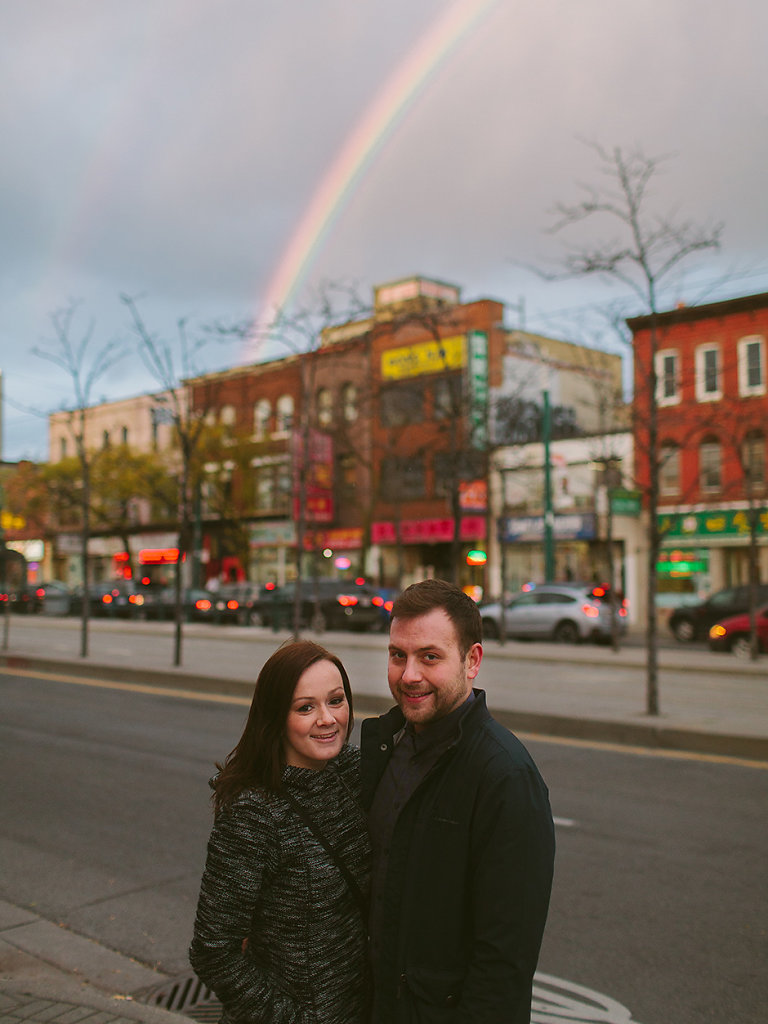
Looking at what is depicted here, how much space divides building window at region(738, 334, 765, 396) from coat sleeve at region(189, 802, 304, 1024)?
115 feet

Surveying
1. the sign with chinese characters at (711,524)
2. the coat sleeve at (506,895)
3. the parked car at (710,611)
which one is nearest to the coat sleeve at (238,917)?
the coat sleeve at (506,895)

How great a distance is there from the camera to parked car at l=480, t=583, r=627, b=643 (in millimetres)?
27562

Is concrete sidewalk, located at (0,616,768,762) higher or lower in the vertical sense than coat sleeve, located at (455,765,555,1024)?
lower

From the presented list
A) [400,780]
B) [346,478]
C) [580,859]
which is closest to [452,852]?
[400,780]

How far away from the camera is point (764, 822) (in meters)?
7.47

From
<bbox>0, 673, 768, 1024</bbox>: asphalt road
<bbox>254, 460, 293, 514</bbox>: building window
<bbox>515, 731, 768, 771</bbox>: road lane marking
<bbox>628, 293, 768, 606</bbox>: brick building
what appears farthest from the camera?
<bbox>254, 460, 293, 514</bbox>: building window

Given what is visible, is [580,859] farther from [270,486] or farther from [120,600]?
[270,486]

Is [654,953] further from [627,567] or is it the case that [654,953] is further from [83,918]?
[627,567]

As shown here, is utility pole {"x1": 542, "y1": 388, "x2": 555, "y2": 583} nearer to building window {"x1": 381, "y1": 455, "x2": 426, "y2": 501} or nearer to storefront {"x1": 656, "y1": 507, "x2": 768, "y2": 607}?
storefront {"x1": 656, "y1": 507, "x2": 768, "y2": 607}

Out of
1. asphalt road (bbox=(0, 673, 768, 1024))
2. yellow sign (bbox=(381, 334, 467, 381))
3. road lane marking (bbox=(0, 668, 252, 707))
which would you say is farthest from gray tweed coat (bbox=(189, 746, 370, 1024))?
yellow sign (bbox=(381, 334, 467, 381))

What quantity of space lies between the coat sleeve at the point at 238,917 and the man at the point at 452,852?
0.82 ft

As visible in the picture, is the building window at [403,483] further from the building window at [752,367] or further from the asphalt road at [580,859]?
the asphalt road at [580,859]

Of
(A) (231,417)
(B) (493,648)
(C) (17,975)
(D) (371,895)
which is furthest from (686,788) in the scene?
(A) (231,417)

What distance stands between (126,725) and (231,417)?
139 feet
